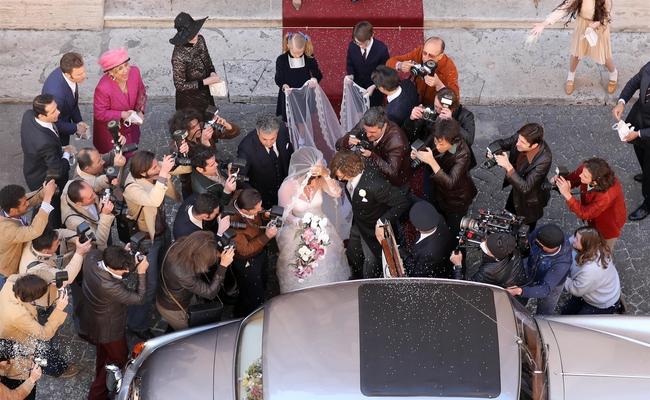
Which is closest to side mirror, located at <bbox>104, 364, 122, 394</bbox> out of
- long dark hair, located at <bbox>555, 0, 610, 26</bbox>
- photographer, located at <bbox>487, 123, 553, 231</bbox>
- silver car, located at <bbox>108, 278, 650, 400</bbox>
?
silver car, located at <bbox>108, 278, 650, 400</bbox>

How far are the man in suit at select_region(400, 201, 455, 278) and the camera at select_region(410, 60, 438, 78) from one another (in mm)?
1581

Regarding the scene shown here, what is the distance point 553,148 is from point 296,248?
3.31 metres

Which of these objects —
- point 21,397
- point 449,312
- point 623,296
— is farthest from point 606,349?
point 21,397

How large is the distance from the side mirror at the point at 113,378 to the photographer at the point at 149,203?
1.97 feet

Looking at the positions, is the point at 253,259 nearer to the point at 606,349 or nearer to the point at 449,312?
the point at 449,312

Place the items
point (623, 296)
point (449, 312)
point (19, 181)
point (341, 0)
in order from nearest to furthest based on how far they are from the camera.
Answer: point (449, 312) < point (623, 296) < point (19, 181) < point (341, 0)

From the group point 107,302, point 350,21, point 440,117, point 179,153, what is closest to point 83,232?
point 107,302

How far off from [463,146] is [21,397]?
148 inches

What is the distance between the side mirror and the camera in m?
6.17

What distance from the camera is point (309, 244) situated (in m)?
6.77

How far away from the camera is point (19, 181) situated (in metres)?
8.52

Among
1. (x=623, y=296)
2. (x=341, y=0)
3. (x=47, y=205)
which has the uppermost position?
(x=341, y=0)

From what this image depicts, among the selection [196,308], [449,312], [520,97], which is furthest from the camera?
[520,97]

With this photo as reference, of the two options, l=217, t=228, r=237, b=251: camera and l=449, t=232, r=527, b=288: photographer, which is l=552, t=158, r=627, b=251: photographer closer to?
l=449, t=232, r=527, b=288: photographer
